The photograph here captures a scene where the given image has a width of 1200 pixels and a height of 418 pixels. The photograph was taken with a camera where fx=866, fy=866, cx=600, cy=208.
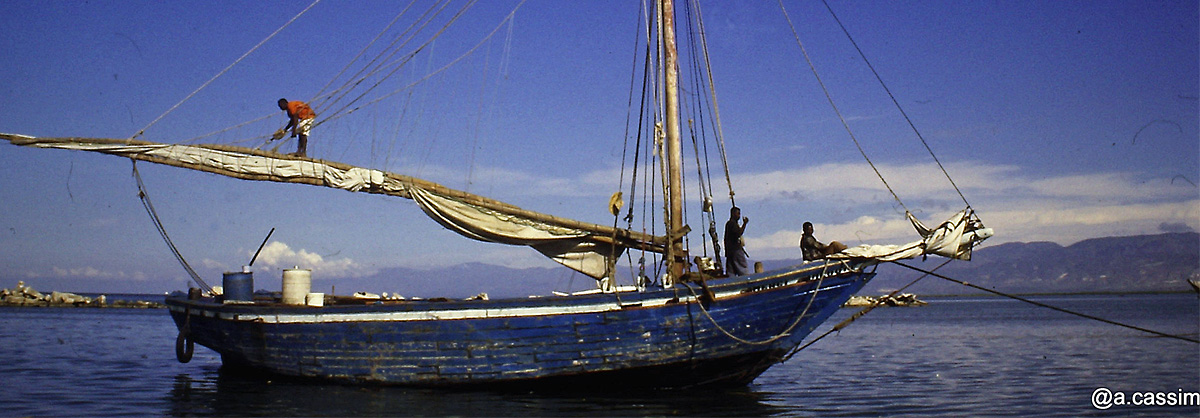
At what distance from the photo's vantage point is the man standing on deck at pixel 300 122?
18.3 metres

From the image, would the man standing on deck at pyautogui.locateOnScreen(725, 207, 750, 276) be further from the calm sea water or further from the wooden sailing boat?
the calm sea water

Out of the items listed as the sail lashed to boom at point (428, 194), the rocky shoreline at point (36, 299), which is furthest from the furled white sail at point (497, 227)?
the rocky shoreline at point (36, 299)

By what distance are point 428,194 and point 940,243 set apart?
9.66 metres

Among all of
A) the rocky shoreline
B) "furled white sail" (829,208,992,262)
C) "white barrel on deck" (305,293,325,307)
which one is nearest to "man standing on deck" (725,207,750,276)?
"furled white sail" (829,208,992,262)

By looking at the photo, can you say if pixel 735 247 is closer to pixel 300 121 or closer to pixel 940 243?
pixel 940 243

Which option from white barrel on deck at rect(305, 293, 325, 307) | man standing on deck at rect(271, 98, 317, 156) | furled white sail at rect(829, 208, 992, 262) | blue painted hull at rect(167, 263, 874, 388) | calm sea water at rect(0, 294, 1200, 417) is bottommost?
calm sea water at rect(0, 294, 1200, 417)

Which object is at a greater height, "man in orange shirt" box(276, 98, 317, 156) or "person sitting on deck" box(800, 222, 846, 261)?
"man in orange shirt" box(276, 98, 317, 156)

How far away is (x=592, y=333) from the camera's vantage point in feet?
49.1

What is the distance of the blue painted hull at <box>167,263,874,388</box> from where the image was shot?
14.9 m

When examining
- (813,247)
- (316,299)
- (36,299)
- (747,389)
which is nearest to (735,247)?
(813,247)

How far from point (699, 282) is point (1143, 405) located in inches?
343

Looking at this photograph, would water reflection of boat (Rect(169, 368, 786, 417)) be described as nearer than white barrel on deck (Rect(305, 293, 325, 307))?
Yes

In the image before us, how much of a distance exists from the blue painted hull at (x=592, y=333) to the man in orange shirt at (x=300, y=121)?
12.5 feet

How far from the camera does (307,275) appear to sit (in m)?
17.9
